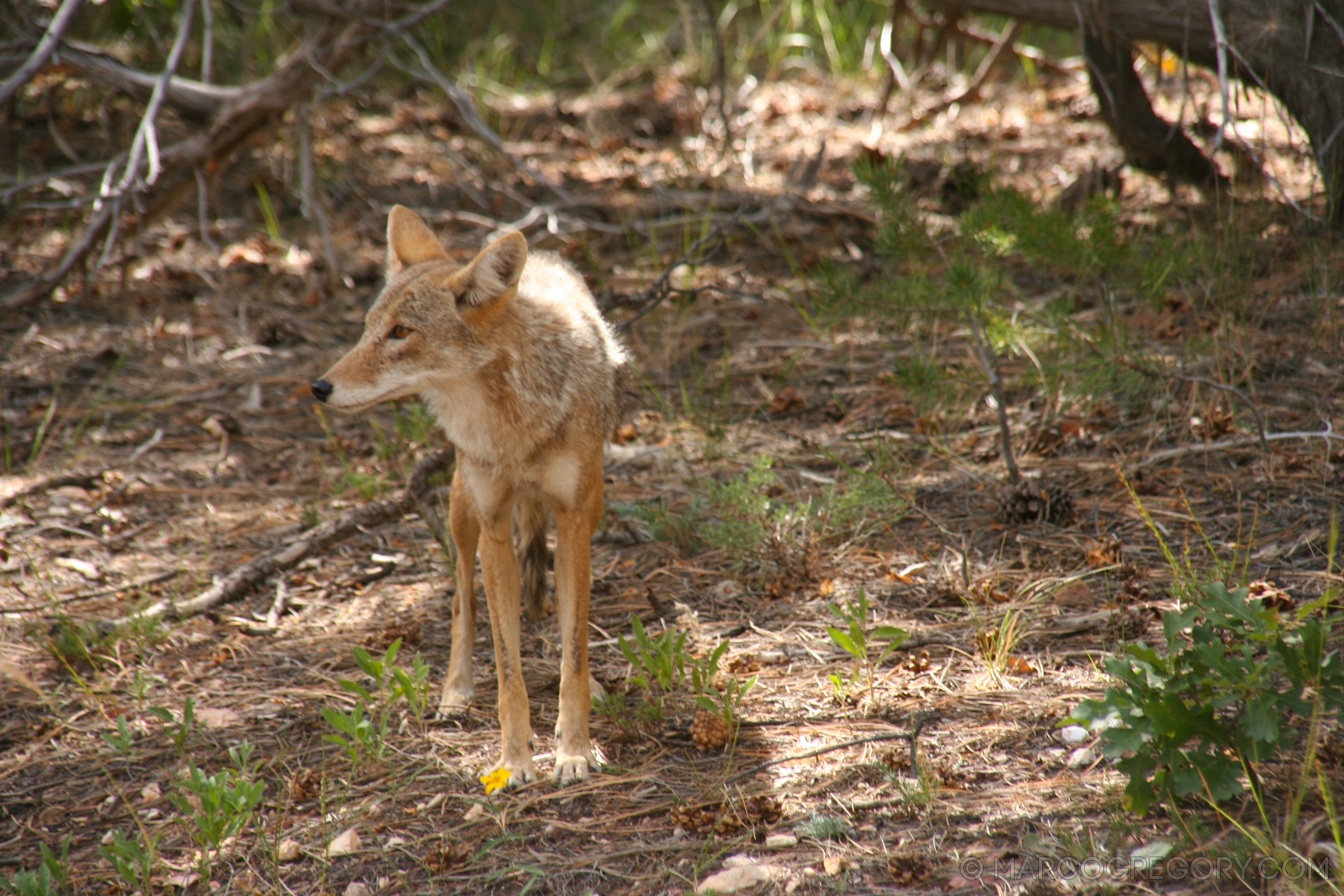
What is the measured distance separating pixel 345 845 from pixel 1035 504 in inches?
123

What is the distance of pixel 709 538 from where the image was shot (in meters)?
4.55

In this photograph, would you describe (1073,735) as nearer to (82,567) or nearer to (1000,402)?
(1000,402)

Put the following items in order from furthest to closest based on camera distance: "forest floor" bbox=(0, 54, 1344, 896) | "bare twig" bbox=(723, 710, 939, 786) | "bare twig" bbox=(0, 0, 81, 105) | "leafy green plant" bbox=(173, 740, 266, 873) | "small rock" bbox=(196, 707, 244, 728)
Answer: "bare twig" bbox=(0, 0, 81, 105), "small rock" bbox=(196, 707, 244, 728), "bare twig" bbox=(723, 710, 939, 786), "forest floor" bbox=(0, 54, 1344, 896), "leafy green plant" bbox=(173, 740, 266, 873)

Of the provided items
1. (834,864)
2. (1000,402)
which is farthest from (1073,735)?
(1000,402)

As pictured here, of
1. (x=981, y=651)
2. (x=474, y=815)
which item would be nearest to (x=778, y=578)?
(x=981, y=651)

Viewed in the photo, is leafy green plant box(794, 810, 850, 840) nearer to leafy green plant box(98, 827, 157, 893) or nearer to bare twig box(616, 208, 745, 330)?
leafy green plant box(98, 827, 157, 893)

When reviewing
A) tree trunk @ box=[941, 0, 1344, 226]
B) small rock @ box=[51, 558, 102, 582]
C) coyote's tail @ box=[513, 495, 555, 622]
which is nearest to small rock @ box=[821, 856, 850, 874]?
coyote's tail @ box=[513, 495, 555, 622]

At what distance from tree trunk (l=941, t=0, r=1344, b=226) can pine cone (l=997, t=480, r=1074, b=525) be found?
2.70 m

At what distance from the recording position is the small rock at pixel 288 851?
10.2 feet

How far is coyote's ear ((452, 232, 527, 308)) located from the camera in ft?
11.3

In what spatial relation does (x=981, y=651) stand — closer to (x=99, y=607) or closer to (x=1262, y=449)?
(x=1262, y=449)

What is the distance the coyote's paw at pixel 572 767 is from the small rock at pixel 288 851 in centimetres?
85

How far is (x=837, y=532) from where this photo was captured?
458 centimetres

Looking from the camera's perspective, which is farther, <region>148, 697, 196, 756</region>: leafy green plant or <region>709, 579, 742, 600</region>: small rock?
<region>709, 579, 742, 600</region>: small rock
